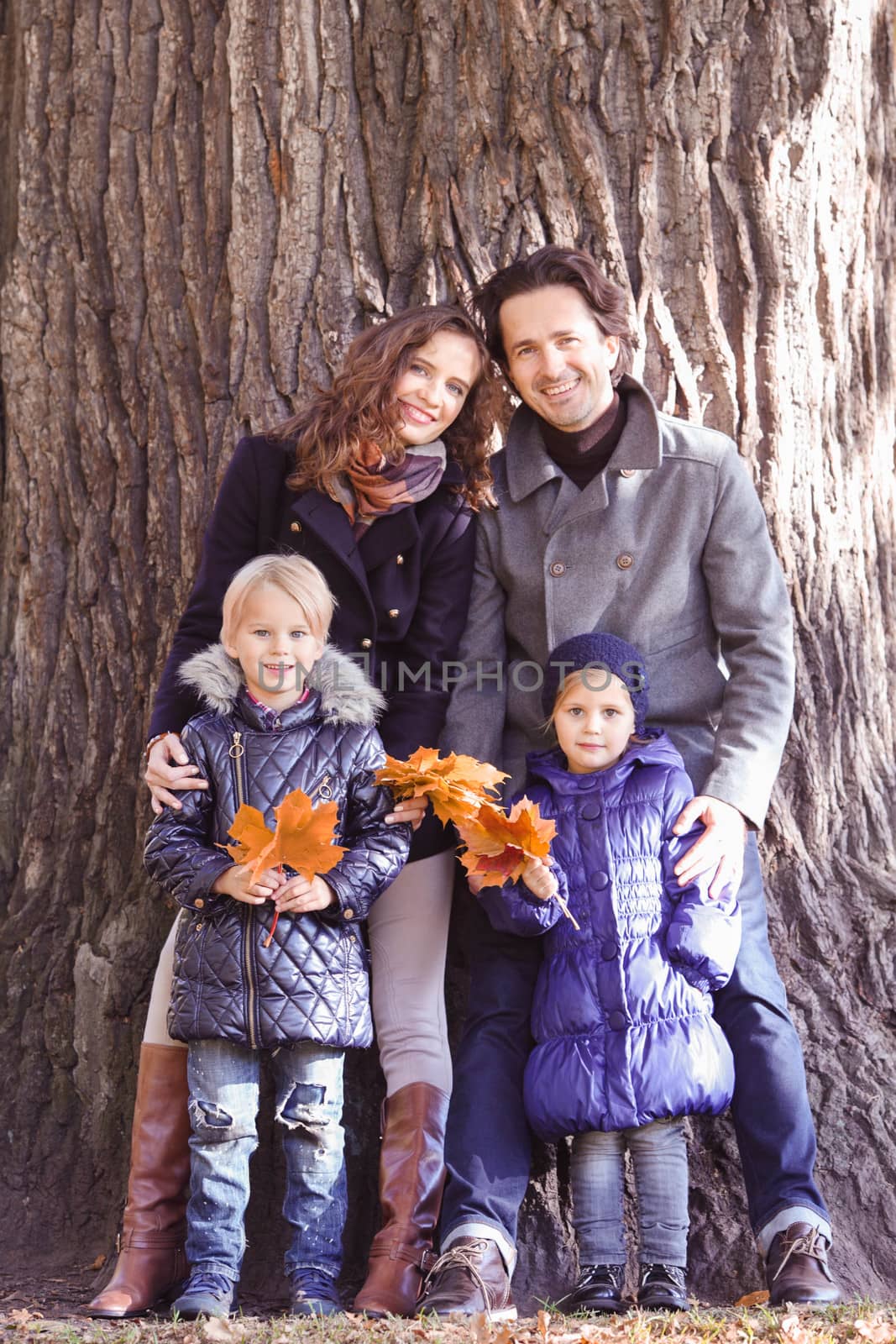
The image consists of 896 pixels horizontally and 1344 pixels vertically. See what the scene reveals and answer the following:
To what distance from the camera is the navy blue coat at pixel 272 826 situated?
2906mm

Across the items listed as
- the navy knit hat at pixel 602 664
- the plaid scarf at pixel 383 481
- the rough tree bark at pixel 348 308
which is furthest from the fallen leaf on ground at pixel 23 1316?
the plaid scarf at pixel 383 481

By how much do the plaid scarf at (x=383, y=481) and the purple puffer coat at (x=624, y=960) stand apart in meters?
0.84

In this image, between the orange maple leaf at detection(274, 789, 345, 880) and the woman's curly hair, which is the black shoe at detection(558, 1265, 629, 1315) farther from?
the woman's curly hair

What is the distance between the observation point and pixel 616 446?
3561 mm

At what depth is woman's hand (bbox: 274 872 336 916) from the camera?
9.50ft

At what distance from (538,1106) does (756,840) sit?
1057mm

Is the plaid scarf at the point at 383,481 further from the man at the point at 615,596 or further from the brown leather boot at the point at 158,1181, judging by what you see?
the brown leather boot at the point at 158,1181

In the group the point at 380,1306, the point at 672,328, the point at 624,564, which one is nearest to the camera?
the point at 380,1306

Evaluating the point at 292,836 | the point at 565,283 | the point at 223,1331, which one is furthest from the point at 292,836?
the point at 565,283

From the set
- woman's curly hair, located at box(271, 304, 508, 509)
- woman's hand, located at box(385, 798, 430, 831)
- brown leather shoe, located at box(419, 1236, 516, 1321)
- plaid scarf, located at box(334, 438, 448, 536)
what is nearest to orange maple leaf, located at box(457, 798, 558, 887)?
woman's hand, located at box(385, 798, 430, 831)

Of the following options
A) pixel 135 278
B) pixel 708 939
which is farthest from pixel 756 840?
pixel 135 278

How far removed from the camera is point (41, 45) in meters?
4.12

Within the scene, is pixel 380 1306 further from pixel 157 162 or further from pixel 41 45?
pixel 41 45

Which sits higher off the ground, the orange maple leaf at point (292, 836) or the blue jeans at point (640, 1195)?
the orange maple leaf at point (292, 836)
